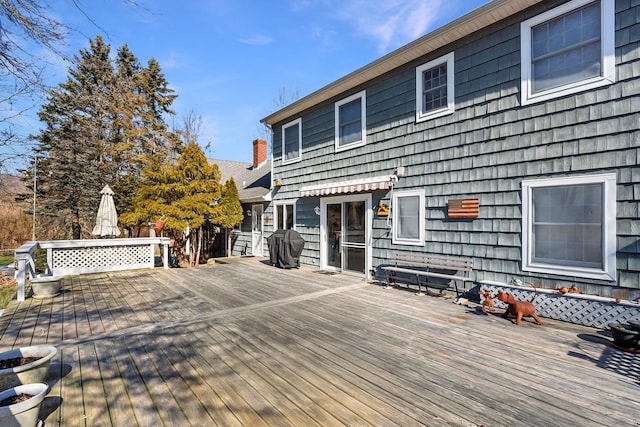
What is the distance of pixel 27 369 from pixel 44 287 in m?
4.76

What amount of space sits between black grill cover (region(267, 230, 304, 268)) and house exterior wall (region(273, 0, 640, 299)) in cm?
286

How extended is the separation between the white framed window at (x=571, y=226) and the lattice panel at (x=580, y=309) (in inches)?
15.8

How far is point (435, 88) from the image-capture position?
677 centimetres

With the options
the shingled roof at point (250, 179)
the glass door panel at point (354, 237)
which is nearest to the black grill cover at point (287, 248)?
the glass door panel at point (354, 237)

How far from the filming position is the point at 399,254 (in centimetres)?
727

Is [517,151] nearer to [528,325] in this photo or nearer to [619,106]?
[619,106]

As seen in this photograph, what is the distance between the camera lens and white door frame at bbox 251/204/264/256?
12.9 metres

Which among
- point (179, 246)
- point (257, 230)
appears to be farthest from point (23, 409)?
point (257, 230)

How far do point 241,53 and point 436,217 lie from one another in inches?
462

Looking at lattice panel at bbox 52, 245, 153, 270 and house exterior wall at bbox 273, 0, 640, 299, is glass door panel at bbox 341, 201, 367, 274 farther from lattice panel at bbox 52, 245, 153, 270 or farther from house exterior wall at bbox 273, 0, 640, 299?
lattice panel at bbox 52, 245, 153, 270

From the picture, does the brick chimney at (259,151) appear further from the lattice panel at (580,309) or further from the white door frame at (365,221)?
the lattice panel at (580,309)

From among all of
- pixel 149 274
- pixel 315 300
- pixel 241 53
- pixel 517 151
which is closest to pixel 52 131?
pixel 241 53

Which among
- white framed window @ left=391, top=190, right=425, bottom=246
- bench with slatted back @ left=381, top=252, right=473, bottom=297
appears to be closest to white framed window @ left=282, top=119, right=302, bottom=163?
white framed window @ left=391, top=190, right=425, bottom=246

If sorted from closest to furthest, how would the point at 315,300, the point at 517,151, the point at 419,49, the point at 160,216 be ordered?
the point at 517,151 → the point at 315,300 → the point at 419,49 → the point at 160,216
